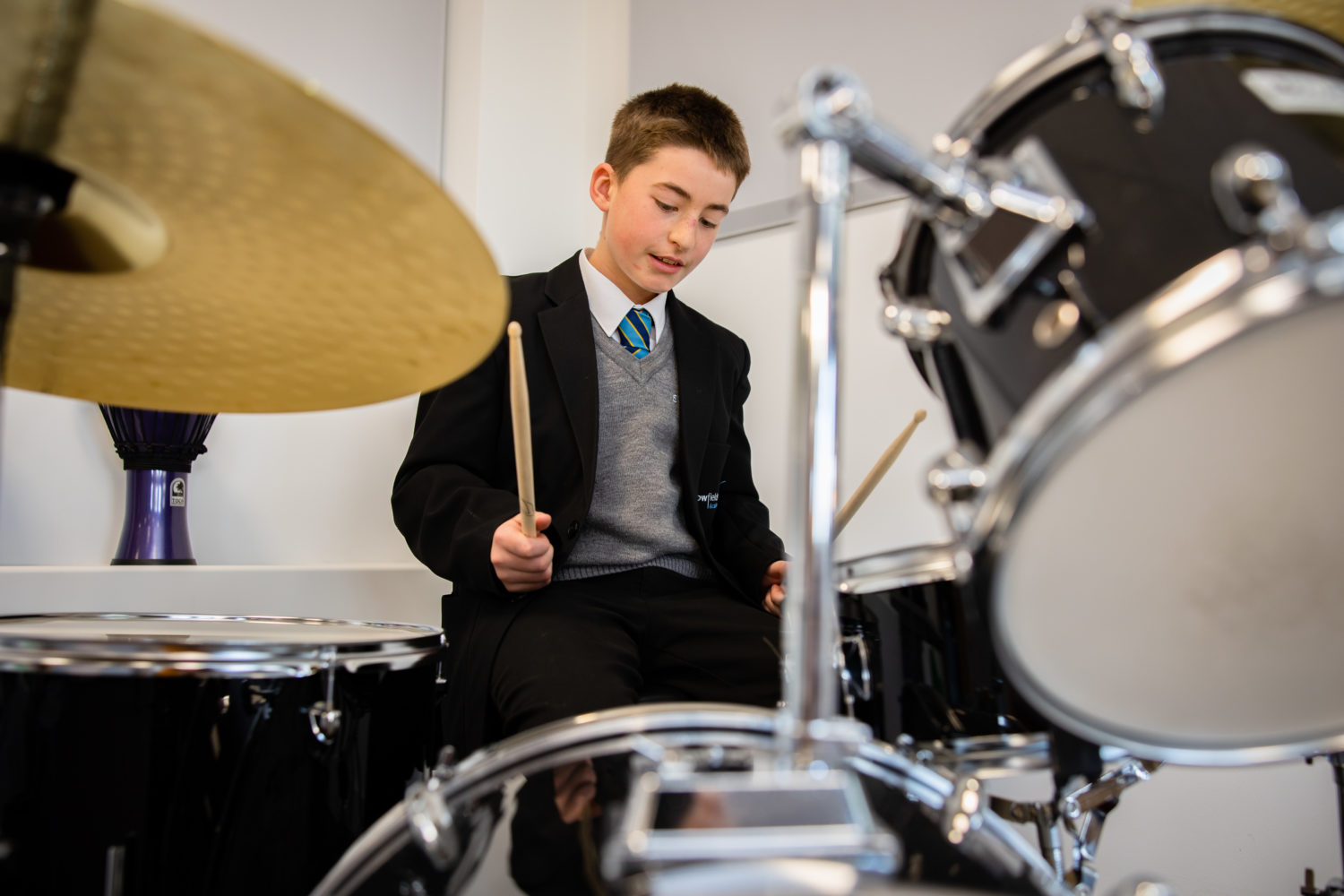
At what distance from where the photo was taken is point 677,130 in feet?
3.62

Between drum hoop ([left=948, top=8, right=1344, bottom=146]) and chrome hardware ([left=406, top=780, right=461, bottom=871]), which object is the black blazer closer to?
chrome hardware ([left=406, top=780, right=461, bottom=871])

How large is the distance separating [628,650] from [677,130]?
23.8 inches

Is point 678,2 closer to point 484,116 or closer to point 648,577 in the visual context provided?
point 484,116

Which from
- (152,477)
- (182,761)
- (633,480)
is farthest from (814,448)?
(152,477)

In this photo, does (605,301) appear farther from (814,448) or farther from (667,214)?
(814,448)

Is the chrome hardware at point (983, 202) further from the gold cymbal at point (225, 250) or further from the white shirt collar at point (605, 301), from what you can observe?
the white shirt collar at point (605, 301)

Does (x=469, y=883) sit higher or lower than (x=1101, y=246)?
lower

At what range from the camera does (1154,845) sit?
1032 mm

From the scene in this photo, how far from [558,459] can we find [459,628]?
0.20 m

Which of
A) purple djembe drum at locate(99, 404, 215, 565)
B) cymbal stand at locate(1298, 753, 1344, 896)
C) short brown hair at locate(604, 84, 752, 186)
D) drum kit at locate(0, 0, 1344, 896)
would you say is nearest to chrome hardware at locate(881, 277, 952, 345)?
drum kit at locate(0, 0, 1344, 896)

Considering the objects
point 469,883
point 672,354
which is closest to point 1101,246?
point 469,883

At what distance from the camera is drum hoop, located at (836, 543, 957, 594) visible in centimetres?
57

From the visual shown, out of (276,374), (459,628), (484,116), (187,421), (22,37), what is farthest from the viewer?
(484,116)

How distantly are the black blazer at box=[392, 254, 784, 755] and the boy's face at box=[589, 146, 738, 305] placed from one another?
0.07 meters
